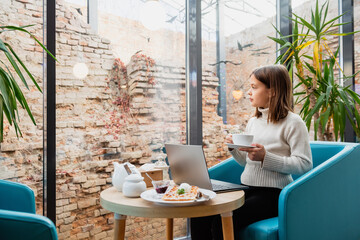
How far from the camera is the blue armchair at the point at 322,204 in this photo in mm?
1419

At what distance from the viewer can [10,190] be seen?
1.48 meters

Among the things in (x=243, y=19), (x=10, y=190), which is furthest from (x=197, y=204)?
(x=243, y=19)

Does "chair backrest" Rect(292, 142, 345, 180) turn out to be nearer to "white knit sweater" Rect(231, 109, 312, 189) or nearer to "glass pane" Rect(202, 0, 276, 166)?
"white knit sweater" Rect(231, 109, 312, 189)

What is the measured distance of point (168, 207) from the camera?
1208mm

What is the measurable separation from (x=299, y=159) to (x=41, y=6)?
5.94 feet

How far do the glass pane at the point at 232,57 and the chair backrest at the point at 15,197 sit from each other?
160 centimetres

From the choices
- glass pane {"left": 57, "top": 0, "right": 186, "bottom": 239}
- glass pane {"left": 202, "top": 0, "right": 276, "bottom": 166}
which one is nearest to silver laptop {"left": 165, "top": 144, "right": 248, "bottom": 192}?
glass pane {"left": 57, "top": 0, "right": 186, "bottom": 239}

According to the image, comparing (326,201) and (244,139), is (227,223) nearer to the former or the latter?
(244,139)

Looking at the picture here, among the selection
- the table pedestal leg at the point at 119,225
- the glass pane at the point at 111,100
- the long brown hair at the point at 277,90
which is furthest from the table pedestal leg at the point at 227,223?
the glass pane at the point at 111,100

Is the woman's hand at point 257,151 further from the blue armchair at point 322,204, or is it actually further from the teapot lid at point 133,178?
the teapot lid at point 133,178

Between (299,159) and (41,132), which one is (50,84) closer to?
(41,132)

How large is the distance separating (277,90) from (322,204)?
2.09 ft

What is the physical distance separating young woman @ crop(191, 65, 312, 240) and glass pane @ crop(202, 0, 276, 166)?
97cm

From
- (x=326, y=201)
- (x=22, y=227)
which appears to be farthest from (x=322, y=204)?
(x=22, y=227)
